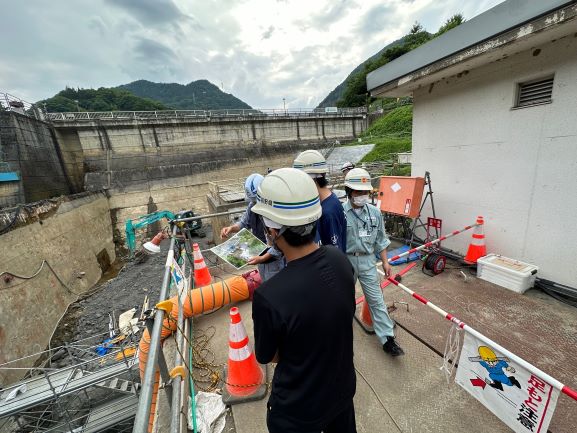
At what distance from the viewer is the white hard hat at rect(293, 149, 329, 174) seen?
8.36ft

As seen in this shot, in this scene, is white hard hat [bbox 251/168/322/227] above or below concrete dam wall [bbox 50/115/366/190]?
below

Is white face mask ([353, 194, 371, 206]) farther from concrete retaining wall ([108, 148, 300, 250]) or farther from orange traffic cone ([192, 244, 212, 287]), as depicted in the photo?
concrete retaining wall ([108, 148, 300, 250])

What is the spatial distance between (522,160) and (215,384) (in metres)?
5.46

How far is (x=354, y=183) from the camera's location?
2.85 metres

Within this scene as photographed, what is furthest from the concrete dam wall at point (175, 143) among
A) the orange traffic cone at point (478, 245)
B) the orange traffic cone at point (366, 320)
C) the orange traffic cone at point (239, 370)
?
the orange traffic cone at point (239, 370)

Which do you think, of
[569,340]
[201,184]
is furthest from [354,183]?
[201,184]

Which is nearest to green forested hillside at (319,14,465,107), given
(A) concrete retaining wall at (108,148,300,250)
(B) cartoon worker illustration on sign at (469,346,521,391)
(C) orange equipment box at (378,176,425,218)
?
(A) concrete retaining wall at (108,148,300,250)

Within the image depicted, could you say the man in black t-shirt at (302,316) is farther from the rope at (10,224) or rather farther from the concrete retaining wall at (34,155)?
the concrete retaining wall at (34,155)

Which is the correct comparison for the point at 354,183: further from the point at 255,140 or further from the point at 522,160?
the point at 255,140

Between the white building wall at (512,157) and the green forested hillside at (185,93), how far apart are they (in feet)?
399

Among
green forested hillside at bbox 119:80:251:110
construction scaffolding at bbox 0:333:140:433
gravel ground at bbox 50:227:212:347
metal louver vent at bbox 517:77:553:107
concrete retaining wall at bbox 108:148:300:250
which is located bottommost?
gravel ground at bbox 50:227:212:347

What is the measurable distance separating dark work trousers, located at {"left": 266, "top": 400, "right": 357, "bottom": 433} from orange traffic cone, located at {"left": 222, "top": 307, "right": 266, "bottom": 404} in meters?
1.07

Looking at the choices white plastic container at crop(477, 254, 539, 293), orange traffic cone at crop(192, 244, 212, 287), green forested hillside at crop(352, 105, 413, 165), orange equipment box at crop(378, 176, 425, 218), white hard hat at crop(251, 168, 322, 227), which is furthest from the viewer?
green forested hillside at crop(352, 105, 413, 165)

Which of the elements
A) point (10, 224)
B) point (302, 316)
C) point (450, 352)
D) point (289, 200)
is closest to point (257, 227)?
point (289, 200)
